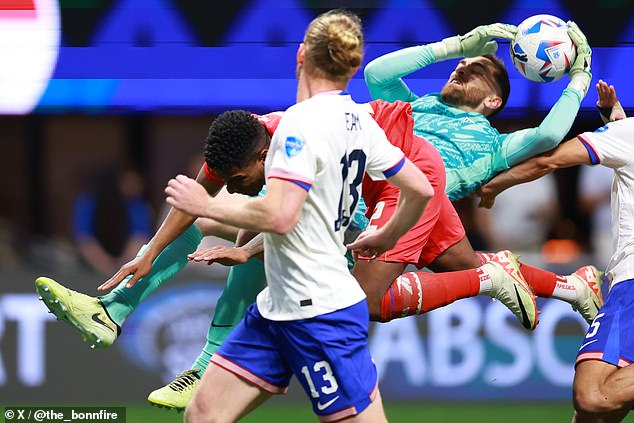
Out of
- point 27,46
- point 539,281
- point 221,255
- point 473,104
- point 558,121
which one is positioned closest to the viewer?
point 221,255

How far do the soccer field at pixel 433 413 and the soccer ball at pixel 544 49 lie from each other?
2861 mm

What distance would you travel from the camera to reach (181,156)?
33.3ft

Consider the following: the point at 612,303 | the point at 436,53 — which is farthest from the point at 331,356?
the point at 436,53

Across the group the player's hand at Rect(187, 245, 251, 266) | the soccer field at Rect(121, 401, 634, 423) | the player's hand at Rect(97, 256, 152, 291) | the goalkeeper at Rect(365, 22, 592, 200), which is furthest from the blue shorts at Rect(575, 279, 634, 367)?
the soccer field at Rect(121, 401, 634, 423)

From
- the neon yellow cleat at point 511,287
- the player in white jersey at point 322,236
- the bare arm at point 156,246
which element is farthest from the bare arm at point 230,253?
the neon yellow cleat at point 511,287

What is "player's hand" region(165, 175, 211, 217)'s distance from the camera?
421 cm

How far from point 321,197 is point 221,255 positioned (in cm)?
79

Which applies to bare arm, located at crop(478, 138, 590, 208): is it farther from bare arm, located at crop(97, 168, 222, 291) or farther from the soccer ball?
bare arm, located at crop(97, 168, 222, 291)

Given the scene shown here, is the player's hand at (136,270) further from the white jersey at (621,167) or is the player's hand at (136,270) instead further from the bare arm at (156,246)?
the white jersey at (621,167)

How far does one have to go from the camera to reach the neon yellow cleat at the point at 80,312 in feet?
17.6

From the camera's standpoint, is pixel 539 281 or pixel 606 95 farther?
pixel 539 281

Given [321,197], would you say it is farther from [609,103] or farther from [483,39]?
[609,103]

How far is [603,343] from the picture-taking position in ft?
18.0

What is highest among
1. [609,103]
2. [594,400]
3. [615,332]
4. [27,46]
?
[27,46]
